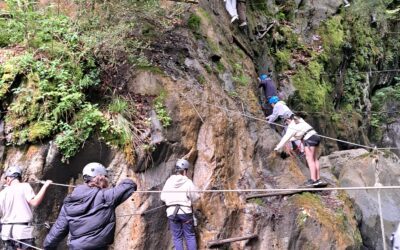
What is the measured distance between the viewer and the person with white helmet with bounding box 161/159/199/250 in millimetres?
7691

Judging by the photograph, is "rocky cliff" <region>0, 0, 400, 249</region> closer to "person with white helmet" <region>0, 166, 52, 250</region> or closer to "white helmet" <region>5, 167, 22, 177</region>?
"white helmet" <region>5, 167, 22, 177</region>

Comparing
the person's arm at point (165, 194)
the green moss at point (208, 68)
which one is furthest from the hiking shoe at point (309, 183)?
the green moss at point (208, 68)

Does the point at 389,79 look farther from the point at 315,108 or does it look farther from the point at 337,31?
the point at 315,108

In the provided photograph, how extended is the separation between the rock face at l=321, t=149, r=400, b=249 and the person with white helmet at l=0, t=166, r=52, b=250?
8048mm

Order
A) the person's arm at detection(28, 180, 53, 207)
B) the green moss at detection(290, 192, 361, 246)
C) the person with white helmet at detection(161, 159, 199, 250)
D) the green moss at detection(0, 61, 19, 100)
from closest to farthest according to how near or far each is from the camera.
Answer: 1. the person's arm at detection(28, 180, 53, 207)
2. the person with white helmet at detection(161, 159, 199, 250)
3. the green moss at detection(0, 61, 19, 100)
4. the green moss at detection(290, 192, 361, 246)

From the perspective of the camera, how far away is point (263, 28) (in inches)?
631

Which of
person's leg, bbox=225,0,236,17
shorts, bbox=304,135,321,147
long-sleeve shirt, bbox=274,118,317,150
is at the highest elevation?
person's leg, bbox=225,0,236,17

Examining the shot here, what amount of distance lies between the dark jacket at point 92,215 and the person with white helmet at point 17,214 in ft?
4.70

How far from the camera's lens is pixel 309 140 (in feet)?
30.9

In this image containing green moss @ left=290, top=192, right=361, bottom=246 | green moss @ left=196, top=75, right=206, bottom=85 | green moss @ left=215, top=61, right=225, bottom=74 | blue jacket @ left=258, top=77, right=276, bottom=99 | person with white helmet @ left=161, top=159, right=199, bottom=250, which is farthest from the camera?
blue jacket @ left=258, top=77, right=276, bottom=99

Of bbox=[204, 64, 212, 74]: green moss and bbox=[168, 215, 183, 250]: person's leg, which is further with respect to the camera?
bbox=[204, 64, 212, 74]: green moss

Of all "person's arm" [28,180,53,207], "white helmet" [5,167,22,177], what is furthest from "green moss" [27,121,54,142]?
"person's arm" [28,180,53,207]

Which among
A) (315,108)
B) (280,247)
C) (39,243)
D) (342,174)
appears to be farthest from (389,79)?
(39,243)

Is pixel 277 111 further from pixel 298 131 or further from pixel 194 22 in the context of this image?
pixel 194 22
